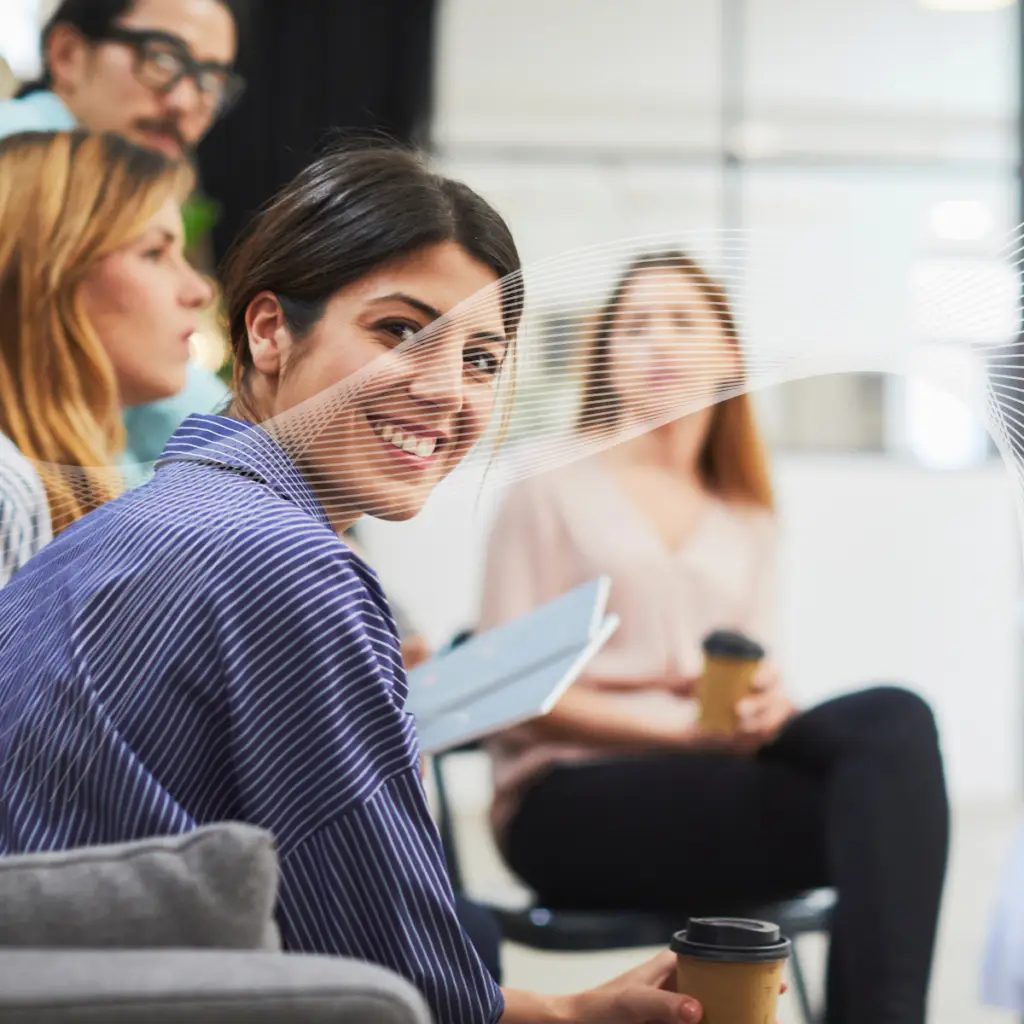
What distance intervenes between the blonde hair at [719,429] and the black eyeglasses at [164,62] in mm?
603

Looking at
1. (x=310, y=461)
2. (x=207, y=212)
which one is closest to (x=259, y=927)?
(x=310, y=461)

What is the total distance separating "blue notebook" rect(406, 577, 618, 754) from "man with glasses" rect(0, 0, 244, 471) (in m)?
0.50

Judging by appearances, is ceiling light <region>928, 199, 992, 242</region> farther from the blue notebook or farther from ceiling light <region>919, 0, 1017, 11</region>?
the blue notebook

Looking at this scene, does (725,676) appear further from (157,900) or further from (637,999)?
(157,900)

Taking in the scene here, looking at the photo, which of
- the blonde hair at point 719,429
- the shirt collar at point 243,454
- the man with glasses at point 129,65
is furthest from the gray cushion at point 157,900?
the man with glasses at point 129,65

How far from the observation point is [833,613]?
4.52 m

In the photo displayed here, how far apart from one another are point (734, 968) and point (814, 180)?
13.2 ft

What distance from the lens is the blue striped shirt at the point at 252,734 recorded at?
78cm

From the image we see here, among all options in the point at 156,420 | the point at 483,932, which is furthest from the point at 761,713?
the point at 156,420

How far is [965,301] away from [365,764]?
1.48 feet

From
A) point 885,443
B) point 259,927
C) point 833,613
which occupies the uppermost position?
point 259,927

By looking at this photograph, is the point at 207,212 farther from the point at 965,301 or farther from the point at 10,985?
the point at 10,985

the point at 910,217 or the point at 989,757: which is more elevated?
the point at 910,217

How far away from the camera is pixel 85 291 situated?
1.50m
